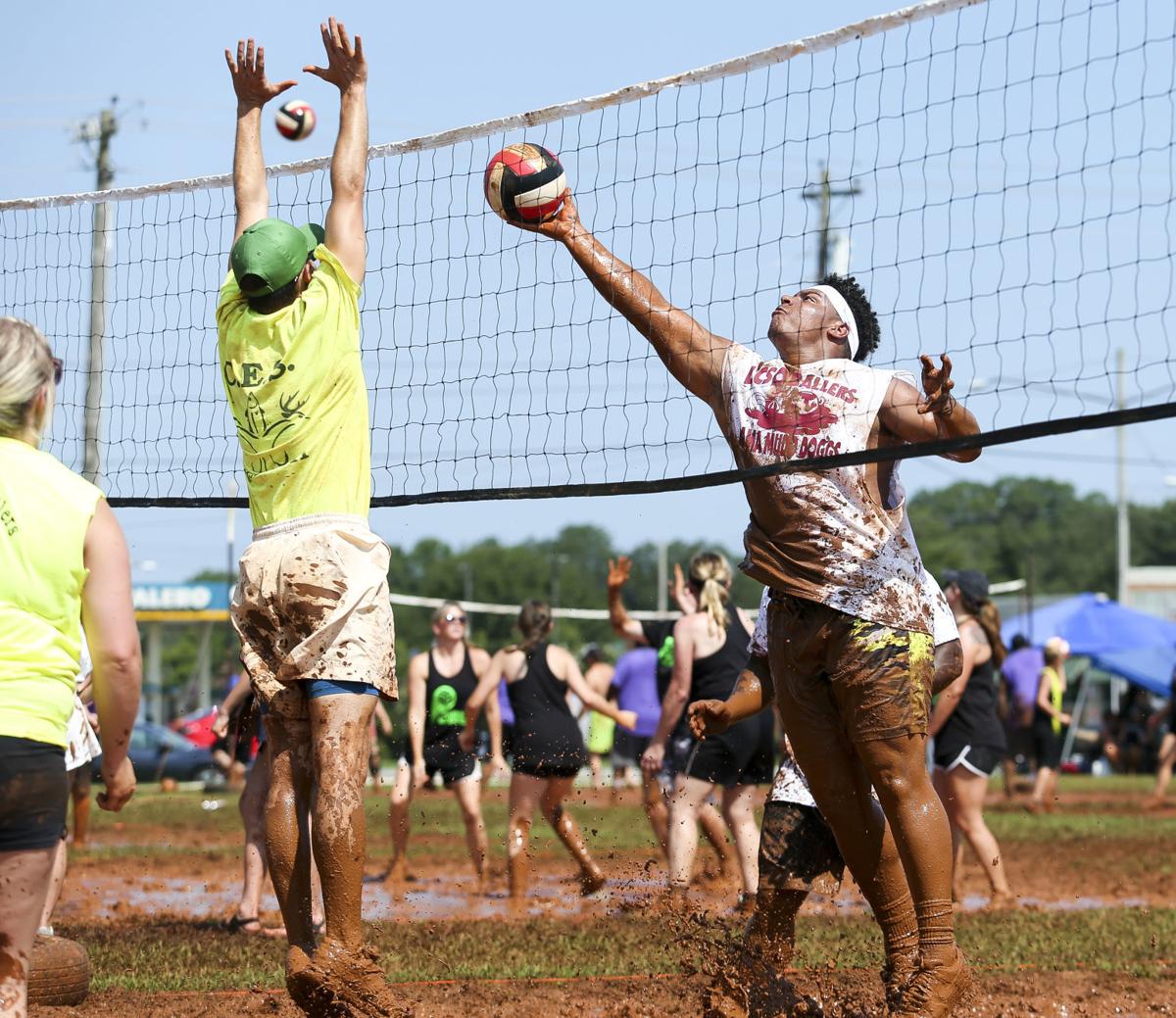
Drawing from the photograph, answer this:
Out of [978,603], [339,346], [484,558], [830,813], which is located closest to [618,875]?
[978,603]

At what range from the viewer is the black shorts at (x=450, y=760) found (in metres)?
10.6

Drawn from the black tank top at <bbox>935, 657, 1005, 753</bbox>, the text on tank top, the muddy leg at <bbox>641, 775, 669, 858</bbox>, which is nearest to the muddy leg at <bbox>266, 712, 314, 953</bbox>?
the text on tank top

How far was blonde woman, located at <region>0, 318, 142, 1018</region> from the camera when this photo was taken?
3350mm

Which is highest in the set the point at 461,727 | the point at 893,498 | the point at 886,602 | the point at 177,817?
the point at 893,498

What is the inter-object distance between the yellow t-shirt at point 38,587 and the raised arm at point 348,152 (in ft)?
5.60

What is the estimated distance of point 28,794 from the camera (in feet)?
11.0

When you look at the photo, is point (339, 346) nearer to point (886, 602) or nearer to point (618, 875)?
point (886, 602)

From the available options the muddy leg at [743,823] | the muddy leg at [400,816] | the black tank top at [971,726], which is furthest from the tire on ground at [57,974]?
the black tank top at [971,726]

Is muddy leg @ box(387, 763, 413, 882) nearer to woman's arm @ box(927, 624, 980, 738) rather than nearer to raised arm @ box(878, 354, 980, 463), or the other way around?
woman's arm @ box(927, 624, 980, 738)

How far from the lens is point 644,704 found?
14.0 m

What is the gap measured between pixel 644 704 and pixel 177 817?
7171 mm

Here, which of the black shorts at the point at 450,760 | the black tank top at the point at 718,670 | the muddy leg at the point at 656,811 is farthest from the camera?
the black shorts at the point at 450,760

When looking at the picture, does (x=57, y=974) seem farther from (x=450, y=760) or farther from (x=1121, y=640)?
(x=1121, y=640)

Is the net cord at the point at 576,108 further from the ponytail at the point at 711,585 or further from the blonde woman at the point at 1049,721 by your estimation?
the blonde woman at the point at 1049,721
